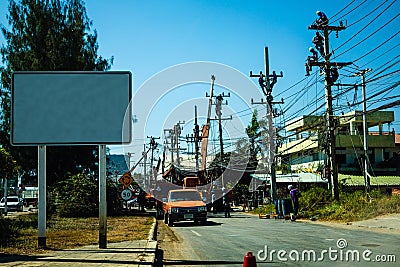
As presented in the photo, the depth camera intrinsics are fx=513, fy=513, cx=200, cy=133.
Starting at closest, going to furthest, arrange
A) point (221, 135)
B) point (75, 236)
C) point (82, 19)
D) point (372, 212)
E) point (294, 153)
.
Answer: point (75, 236) < point (372, 212) < point (82, 19) < point (221, 135) < point (294, 153)

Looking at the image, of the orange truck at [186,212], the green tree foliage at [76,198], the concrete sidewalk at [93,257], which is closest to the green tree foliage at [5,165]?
the orange truck at [186,212]

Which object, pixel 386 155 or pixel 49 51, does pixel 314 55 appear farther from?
pixel 386 155

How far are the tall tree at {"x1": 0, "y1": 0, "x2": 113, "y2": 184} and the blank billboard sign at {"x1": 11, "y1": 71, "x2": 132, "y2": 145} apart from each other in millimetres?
24720

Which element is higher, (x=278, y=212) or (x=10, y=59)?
(x=10, y=59)

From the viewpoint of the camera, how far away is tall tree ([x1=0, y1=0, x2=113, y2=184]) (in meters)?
37.0

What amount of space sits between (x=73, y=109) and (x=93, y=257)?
12.0 ft

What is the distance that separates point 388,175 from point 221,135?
2074cm

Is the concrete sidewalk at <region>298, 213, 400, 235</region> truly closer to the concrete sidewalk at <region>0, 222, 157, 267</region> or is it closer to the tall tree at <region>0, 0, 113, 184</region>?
the concrete sidewalk at <region>0, 222, 157, 267</region>

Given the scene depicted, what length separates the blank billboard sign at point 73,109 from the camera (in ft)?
41.2

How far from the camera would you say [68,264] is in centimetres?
1020

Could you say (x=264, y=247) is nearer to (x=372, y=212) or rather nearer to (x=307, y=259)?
(x=307, y=259)

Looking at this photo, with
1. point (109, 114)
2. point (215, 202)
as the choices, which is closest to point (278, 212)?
point (215, 202)

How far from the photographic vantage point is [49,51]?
123ft

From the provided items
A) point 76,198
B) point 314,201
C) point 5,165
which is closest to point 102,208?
point 5,165
